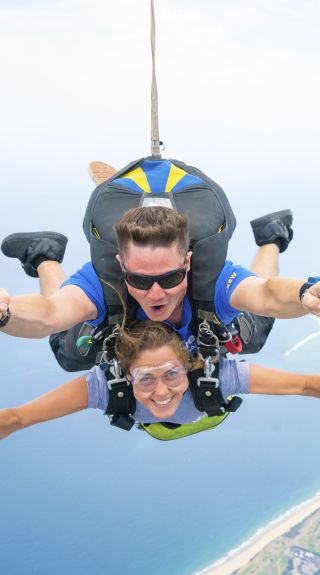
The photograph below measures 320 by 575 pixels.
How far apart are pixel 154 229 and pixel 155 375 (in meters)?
0.86

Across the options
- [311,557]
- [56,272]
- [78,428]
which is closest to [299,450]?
[311,557]

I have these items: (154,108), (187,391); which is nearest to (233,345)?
(187,391)

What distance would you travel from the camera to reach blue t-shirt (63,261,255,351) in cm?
298

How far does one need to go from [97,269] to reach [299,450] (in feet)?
75.3

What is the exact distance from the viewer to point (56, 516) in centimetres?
2145

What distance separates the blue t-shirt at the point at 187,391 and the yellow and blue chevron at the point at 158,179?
941mm

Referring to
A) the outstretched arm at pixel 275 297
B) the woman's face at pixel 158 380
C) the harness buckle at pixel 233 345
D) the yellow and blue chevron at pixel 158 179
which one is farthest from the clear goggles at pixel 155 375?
the yellow and blue chevron at pixel 158 179

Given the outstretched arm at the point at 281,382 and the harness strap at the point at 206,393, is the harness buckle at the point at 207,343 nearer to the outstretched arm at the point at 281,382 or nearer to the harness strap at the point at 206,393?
Result: the harness strap at the point at 206,393

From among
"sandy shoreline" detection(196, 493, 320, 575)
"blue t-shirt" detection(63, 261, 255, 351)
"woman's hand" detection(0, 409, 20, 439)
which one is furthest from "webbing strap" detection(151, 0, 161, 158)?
"sandy shoreline" detection(196, 493, 320, 575)

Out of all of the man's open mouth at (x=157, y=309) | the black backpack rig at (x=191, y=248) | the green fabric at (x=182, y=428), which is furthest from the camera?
the green fabric at (x=182, y=428)

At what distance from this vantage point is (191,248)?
296cm

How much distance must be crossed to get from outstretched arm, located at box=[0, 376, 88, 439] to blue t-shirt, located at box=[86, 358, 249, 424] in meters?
0.09

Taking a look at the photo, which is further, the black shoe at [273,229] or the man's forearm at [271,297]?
the black shoe at [273,229]

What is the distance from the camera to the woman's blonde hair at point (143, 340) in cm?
300
